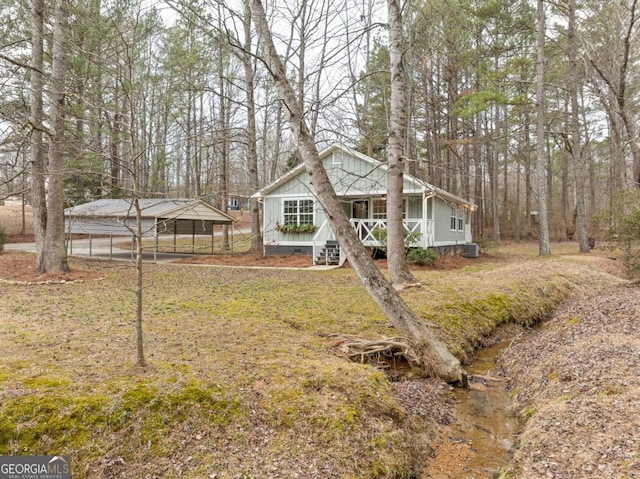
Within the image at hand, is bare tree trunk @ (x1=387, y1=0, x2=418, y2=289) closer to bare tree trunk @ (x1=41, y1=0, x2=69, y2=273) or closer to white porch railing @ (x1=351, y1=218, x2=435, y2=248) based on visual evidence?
white porch railing @ (x1=351, y1=218, x2=435, y2=248)

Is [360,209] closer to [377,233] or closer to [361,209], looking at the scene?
[361,209]

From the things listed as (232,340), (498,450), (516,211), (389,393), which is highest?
(516,211)

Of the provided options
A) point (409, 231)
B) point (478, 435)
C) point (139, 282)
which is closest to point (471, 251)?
point (409, 231)

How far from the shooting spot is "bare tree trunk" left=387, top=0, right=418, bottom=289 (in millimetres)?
8031

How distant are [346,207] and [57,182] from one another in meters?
11.5

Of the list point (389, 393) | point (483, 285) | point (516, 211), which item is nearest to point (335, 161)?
point (483, 285)

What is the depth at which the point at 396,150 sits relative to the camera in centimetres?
816

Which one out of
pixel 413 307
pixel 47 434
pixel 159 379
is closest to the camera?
pixel 47 434

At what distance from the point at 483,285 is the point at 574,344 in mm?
3803

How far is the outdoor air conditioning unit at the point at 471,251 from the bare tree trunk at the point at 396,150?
1110 centimetres

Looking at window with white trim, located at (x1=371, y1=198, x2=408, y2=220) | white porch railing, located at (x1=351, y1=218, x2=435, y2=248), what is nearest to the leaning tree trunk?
white porch railing, located at (x1=351, y1=218, x2=435, y2=248)

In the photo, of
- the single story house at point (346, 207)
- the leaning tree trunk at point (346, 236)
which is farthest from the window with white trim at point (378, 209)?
the leaning tree trunk at point (346, 236)

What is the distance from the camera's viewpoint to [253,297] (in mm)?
8156

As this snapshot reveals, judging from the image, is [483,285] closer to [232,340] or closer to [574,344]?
[574,344]
